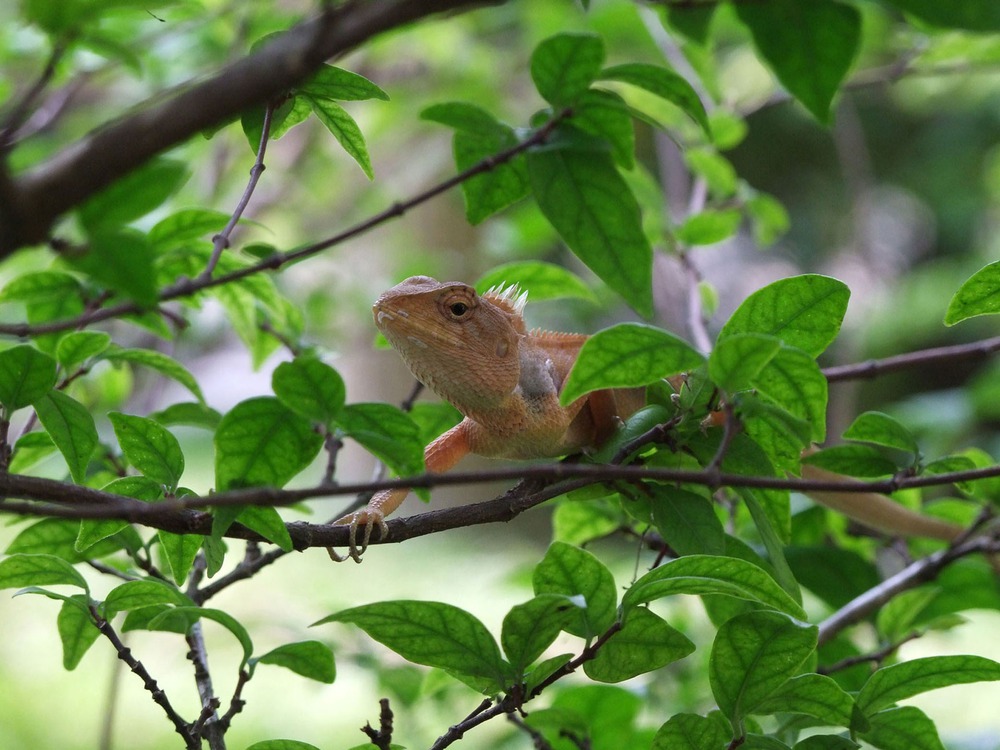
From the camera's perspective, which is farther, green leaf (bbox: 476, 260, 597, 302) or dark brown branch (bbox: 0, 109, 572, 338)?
green leaf (bbox: 476, 260, 597, 302)

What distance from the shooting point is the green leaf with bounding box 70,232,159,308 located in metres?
0.57

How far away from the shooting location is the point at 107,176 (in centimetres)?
51

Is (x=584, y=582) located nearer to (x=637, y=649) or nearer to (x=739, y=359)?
(x=637, y=649)

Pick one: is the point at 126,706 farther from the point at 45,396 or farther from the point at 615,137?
the point at 615,137

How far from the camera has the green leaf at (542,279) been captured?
1.31 metres

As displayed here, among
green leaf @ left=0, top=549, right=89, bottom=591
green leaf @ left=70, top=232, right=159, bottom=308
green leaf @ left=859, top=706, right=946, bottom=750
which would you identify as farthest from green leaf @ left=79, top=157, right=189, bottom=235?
green leaf @ left=859, top=706, right=946, bottom=750

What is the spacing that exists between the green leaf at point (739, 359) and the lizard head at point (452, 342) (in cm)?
49

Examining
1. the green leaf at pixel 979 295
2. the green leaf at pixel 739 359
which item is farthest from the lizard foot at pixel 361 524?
the green leaf at pixel 979 295

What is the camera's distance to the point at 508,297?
1.41m

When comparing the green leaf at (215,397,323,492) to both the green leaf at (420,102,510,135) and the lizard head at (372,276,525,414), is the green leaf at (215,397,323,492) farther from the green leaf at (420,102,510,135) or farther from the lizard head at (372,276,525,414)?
the lizard head at (372,276,525,414)

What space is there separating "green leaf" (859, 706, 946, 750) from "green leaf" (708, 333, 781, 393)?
0.38 m

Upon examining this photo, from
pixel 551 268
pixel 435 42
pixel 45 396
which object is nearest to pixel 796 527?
pixel 551 268

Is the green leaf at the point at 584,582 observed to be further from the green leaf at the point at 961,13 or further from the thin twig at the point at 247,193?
the green leaf at the point at 961,13

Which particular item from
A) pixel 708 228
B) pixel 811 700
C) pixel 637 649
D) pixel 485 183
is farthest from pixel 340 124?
pixel 708 228
